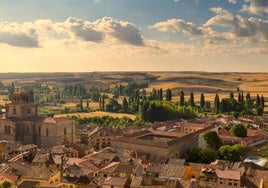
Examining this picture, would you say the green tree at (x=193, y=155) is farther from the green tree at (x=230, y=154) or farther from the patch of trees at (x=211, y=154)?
the green tree at (x=230, y=154)

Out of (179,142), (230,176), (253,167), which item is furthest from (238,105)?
(230,176)

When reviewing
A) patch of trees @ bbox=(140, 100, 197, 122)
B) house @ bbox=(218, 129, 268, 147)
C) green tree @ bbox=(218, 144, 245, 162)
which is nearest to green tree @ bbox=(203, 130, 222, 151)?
green tree @ bbox=(218, 144, 245, 162)

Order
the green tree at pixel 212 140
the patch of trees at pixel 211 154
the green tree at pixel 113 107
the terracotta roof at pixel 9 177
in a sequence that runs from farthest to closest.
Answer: the green tree at pixel 113 107, the green tree at pixel 212 140, the patch of trees at pixel 211 154, the terracotta roof at pixel 9 177

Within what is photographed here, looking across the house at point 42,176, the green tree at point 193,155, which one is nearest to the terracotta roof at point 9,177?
the house at point 42,176

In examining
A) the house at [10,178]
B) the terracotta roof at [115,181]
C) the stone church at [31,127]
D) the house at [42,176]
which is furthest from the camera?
the stone church at [31,127]

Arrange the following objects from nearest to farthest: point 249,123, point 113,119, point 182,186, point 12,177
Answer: point 182,186 < point 12,177 < point 249,123 < point 113,119

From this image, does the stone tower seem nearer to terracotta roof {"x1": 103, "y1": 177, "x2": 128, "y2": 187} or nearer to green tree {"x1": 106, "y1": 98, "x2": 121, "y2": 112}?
terracotta roof {"x1": 103, "y1": 177, "x2": 128, "y2": 187}

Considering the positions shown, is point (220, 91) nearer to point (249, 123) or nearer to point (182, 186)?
point (249, 123)

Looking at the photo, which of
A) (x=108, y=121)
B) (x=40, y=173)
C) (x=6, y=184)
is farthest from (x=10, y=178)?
(x=108, y=121)
